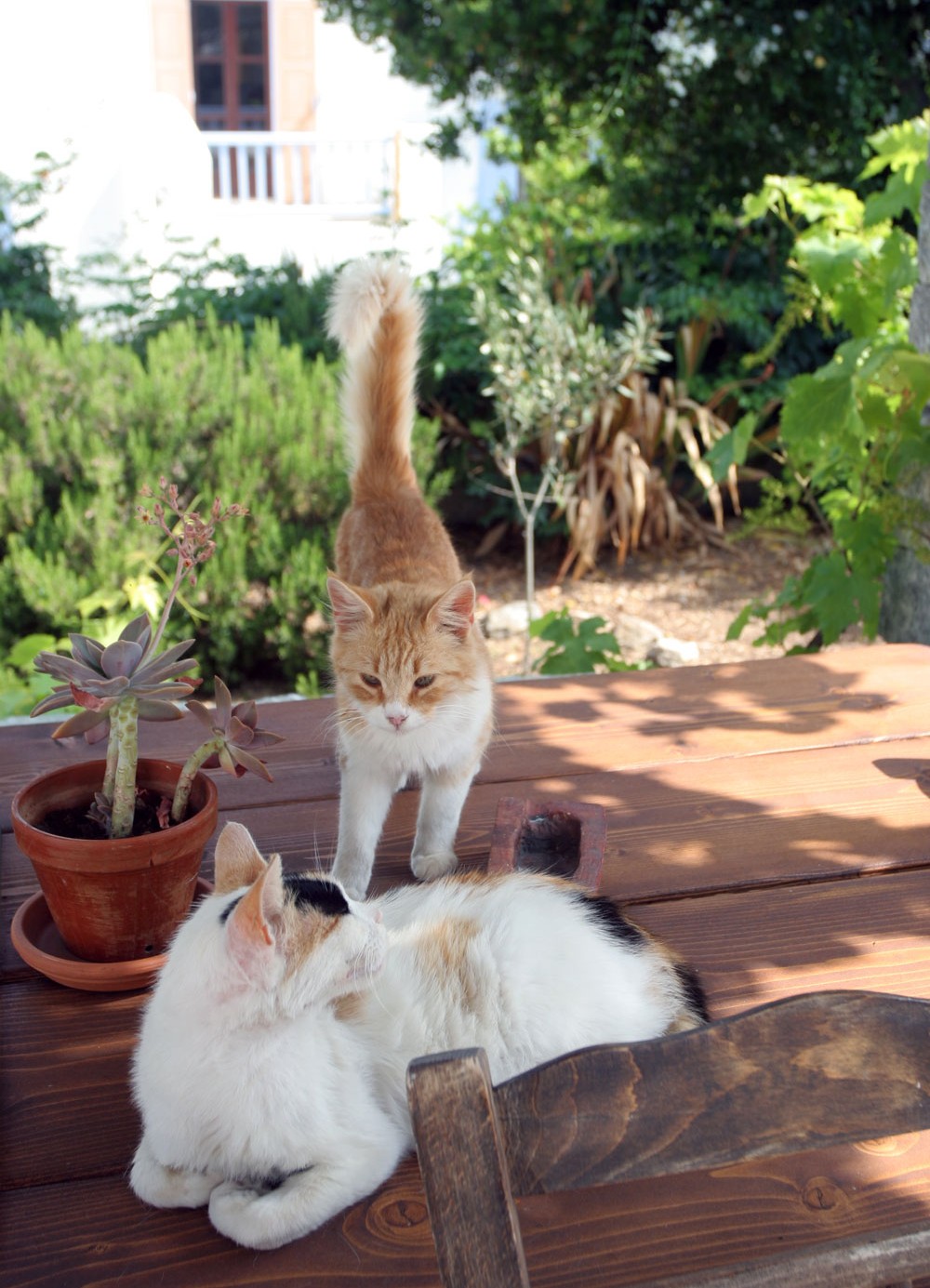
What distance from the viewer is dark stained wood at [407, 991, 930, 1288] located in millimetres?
704

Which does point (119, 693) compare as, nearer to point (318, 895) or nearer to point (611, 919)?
point (318, 895)

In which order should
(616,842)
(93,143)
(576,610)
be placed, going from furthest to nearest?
(93,143), (576,610), (616,842)

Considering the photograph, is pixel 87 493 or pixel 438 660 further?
pixel 87 493

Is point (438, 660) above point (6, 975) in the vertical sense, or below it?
above

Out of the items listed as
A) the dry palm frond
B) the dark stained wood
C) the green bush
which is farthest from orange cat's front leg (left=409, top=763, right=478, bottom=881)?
the dry palm frond

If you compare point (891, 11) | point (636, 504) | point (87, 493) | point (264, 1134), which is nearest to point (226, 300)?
point (87, 493)

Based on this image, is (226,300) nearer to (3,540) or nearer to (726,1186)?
(3,540)

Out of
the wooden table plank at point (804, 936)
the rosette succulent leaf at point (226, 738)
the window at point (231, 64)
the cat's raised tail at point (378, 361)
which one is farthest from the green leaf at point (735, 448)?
the window at point (231, 64)

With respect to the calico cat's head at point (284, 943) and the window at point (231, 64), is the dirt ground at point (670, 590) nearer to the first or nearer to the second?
the calico cat's head at point (284, 943)

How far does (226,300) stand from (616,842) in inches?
216

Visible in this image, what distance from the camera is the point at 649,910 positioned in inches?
63.0

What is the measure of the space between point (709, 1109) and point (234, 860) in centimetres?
63

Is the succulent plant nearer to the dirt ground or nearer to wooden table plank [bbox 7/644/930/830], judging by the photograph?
wooden table plank [bbox 7/644/930/830]

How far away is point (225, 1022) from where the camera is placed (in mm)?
1061
